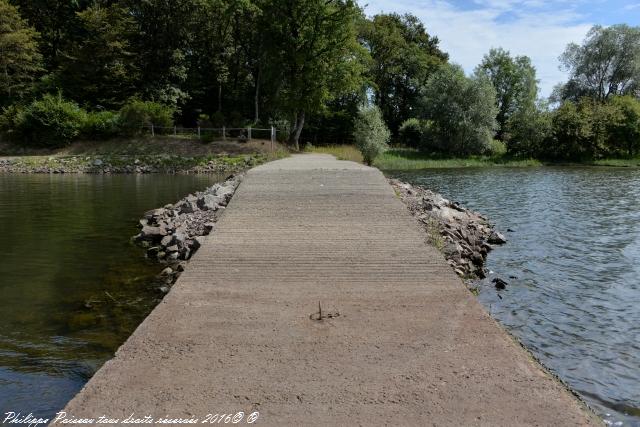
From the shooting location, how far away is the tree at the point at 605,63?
2392 inches

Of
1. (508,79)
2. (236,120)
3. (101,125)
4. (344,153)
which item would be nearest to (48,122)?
(101,125)

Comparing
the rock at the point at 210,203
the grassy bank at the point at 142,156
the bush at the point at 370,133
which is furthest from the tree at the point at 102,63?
the rock at the point at 210,203

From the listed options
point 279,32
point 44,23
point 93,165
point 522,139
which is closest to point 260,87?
point 279,32

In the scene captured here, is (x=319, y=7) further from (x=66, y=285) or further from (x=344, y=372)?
(x=344, y=372)

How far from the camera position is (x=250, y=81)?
49.7 meters

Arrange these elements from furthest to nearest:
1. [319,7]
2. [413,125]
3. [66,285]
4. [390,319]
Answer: [413,125] < [319,7] < [66,285] < [390,319]

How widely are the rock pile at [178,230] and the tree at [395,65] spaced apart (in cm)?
4562

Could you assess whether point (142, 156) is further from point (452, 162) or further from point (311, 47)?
point (452, 162)

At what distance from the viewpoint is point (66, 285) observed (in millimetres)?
10125

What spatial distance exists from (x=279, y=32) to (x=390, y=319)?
34.5 m

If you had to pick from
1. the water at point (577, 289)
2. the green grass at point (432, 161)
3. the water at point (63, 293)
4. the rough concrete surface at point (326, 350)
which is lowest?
the water at point (63, 293)

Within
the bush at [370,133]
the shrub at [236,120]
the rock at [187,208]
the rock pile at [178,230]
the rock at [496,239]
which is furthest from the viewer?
the shrub at [236,120]

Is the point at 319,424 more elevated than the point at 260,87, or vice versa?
the point at 260,87

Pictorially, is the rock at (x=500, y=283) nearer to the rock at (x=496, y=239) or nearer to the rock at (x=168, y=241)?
the rock at (x=496, y=239)
